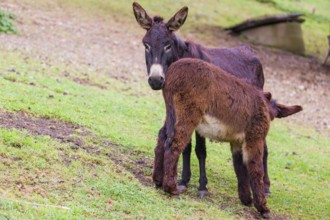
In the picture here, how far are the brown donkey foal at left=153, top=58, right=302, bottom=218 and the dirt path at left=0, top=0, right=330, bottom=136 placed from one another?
715 centimetres

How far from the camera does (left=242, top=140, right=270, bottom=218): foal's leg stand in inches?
277

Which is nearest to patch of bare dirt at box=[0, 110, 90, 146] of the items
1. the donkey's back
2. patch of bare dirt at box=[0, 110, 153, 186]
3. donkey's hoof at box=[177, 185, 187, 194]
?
patch of bare dirt at box=[0, 110, 153, 186]

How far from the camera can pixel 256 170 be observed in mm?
7031

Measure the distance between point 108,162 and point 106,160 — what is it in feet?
0.24

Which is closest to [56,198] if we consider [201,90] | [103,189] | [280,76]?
[103,189]

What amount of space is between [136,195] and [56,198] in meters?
0.94

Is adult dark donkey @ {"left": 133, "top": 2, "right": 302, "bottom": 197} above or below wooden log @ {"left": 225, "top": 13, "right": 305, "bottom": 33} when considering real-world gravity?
above

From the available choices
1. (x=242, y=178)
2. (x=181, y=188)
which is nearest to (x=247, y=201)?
(x=242, y=178)

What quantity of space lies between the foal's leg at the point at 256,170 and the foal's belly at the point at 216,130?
182 millimetres

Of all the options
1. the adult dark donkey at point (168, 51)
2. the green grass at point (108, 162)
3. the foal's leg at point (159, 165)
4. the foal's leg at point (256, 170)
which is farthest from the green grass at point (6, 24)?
the foal's leg at point (256, 170)

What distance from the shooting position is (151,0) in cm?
2247

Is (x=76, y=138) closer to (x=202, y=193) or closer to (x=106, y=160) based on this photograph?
(x=106, y=160)

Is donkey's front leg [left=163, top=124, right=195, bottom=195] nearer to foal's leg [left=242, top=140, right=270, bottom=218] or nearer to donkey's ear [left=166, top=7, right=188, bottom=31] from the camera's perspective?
foal's leg [left=242, top=140, right=270, bottom=218]

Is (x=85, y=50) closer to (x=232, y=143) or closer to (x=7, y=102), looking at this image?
(x=7, y=102)
